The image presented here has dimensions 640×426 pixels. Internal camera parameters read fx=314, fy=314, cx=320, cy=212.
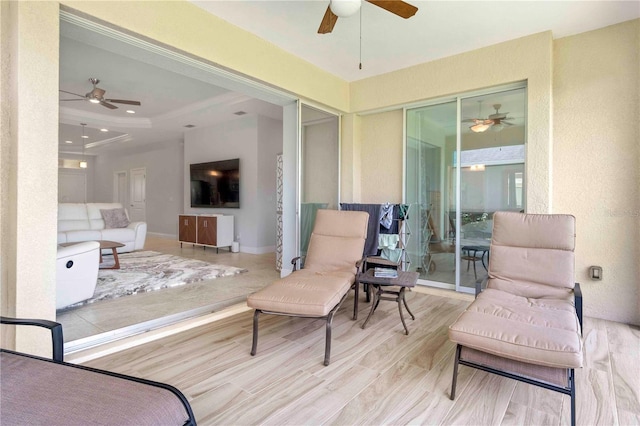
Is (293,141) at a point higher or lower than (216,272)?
higher

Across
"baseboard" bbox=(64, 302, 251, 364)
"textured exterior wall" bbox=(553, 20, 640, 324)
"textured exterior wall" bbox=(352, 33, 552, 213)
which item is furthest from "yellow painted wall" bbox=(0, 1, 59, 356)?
"textured exterior wall" bbox=(553, 20, 640, 324)

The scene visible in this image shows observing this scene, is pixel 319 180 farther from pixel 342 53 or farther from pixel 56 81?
pixel 56 81

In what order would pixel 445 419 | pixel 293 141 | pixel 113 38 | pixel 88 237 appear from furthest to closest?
pixel 88 237 < pixel 293 141 < pixel 113 38 < pixel 445 419

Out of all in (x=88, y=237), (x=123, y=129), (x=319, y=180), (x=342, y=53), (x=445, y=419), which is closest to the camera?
(x=445, y=419)

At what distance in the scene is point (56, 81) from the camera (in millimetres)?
2100

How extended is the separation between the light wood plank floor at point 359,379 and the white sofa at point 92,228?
14.3 feet

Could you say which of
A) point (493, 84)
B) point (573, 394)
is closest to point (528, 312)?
point (573, 394)

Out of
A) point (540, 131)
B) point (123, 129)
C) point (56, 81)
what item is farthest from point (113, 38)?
point (123, 129)

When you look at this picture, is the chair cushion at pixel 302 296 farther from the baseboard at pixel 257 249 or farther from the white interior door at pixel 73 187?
the white interior door at pixel 73 187

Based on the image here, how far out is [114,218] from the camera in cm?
631

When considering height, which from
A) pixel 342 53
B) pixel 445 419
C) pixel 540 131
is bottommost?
pixel 445 419

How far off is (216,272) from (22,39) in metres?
3.38

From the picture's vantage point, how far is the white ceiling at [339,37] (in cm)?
284

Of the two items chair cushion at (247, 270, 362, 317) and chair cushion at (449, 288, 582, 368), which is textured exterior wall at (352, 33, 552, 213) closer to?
chair cushion at (449, 288, 582, 368)
